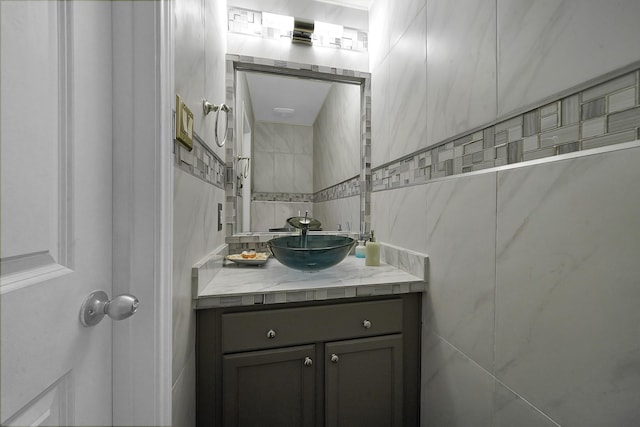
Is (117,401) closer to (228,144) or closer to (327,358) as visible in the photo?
(327,358)

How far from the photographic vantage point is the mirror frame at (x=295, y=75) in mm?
1462

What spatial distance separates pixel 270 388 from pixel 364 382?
388 millimetres

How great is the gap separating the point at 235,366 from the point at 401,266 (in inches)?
33.0

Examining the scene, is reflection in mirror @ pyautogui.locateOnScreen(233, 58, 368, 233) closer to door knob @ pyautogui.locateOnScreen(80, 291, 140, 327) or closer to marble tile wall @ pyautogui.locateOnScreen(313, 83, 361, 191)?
marble tile wall @ pyautogui.locateOnScreen(313, 83, 361, 191)

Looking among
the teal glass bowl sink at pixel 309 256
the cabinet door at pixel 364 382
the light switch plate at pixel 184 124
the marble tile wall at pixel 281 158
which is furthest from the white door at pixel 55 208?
the marble tile wall at pixel 281 158

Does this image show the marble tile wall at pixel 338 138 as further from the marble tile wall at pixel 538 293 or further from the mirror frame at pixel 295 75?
the marble tile wall at pixel 538 293

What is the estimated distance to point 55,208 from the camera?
43 centimetres

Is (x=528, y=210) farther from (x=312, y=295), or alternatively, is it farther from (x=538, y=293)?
(x=312, y=295)

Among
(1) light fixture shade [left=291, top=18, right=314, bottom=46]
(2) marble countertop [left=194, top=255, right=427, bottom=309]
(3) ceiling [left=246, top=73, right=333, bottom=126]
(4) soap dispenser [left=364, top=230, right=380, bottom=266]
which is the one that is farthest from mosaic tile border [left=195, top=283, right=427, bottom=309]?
(1) light fixture shade [left=291, top=18, right=314, bottom=46]

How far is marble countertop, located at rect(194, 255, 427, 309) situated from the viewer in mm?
956

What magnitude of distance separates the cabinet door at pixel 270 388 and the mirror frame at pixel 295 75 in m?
0.73

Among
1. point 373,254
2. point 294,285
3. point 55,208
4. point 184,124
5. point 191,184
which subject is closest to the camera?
point 55,208

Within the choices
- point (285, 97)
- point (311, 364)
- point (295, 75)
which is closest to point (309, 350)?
point (311, 364)

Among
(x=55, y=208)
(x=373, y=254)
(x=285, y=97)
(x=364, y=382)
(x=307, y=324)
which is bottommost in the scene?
(x=364, y=382)
